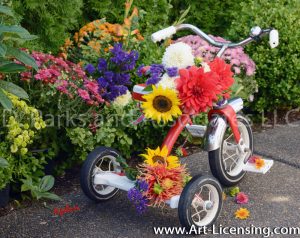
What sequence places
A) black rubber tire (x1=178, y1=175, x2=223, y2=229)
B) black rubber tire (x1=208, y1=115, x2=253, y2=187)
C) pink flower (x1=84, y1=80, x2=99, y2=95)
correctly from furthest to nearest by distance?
→ pink flower (x1=84, y1=80, x2=99, y2=95), black rubber tire (x1=208, y1=115, x2=253, y2=187), black rubber tire (x1=178, y1=175, x2=223, y2=229)

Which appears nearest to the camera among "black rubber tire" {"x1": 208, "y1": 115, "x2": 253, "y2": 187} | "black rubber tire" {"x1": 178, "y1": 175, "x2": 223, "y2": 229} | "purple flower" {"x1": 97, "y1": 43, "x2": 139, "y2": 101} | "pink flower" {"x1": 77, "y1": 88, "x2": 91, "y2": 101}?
"black rubber tire" {"x1": 178, "y1": 175, "x2": 223, "y2": 229}

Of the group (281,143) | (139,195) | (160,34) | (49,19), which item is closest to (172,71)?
(160,34)

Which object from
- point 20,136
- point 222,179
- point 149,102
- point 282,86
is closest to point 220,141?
point 222,179

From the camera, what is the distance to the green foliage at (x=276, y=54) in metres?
5.25

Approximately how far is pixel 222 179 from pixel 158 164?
26.6 inches

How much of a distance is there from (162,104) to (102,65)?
111 centimetres

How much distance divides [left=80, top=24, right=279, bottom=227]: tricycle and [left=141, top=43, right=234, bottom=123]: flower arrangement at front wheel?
4.4 inches

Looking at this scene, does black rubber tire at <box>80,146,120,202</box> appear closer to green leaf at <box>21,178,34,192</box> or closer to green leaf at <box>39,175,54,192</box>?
green leaf at <box>39,175,54,192</box>

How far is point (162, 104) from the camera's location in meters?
3.46

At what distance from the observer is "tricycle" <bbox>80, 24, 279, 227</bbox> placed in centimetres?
345

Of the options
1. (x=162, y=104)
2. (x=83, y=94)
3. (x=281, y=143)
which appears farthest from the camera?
(x=281, y=143)

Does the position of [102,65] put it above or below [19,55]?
below

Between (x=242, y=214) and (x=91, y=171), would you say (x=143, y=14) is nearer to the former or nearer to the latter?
(x=91, y=171)

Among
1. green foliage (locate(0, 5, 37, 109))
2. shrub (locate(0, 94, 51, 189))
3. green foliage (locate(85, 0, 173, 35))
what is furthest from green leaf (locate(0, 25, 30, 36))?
green foliage (locate(85, 0, 173, 35))
